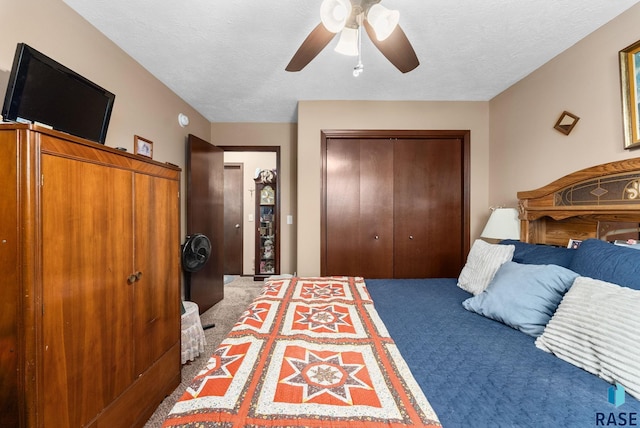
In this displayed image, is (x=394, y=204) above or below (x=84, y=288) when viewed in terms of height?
Result: above

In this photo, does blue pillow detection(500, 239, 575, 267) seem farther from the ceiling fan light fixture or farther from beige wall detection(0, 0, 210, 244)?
beige wall detection(0, 0, 210, 244)

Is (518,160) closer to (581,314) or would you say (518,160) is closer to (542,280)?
(542,280)

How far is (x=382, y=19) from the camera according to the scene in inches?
49.0

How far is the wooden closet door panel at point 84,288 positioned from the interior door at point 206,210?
62.8 inches

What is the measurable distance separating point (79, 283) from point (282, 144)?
3.02m

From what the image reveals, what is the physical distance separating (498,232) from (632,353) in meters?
1.52

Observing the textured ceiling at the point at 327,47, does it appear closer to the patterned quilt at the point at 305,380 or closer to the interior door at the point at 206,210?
the interior door at the point at 206,210

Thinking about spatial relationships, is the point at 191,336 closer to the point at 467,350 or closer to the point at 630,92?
the point at 467,350

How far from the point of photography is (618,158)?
63.1 inches

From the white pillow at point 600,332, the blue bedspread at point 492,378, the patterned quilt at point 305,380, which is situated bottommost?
the blue bedspread at point 492,378

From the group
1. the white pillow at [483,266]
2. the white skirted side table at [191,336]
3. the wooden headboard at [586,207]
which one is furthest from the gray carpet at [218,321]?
the wooden headboard at [586,207]

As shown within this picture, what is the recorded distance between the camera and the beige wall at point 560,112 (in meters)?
1.62

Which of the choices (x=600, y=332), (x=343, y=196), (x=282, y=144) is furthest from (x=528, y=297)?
(x=282, y=144)

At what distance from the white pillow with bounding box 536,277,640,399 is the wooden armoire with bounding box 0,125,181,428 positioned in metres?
2.02
